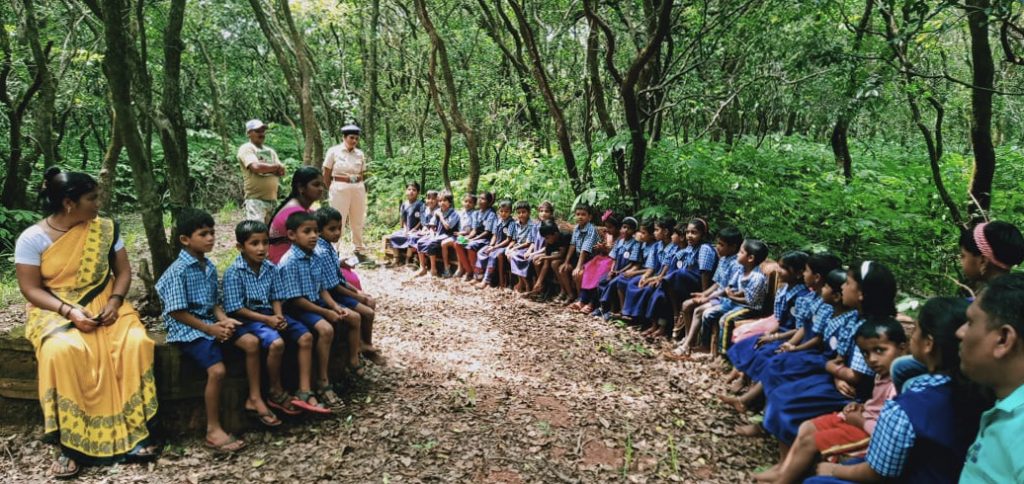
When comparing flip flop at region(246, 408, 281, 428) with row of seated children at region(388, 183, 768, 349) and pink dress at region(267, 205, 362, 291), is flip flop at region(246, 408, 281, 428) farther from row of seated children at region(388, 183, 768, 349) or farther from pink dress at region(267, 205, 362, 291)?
row of seated children at region(388, 183, 768, 349)

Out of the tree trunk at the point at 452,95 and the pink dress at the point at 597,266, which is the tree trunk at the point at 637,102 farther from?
the tree trunk at the point at 452,95

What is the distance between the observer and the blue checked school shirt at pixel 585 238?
6605 millimetres

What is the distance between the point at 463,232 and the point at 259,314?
467cm

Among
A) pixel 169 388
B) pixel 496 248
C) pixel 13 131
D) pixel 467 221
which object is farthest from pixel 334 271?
pixel 13 131

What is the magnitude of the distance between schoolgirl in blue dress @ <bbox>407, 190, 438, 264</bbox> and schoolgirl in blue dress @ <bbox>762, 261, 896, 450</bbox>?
5961mm

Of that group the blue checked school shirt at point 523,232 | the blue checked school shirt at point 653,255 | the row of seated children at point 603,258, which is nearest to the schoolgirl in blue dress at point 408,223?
the row of seated children at point 603,258

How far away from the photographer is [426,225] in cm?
862

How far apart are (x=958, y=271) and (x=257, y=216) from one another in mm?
7027

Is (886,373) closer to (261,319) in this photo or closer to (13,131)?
(261,319)

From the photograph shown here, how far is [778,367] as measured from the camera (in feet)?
11.8

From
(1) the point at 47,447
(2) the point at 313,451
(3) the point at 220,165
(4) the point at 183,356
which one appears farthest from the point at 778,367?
(3) the point at 220,165

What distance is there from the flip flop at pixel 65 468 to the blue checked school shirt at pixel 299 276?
54.7 inches

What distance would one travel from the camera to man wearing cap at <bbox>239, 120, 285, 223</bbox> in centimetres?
577

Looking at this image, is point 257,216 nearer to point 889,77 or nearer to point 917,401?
point 917,401
